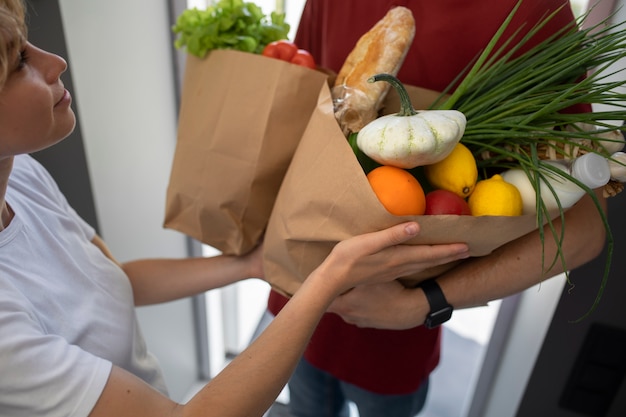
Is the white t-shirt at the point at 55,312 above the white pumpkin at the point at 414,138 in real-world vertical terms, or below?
below

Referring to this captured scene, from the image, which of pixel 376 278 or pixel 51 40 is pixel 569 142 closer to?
pixel 376 278

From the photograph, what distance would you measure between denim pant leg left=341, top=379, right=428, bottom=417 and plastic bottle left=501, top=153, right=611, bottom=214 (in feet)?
1.97

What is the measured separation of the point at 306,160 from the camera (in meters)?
0.57

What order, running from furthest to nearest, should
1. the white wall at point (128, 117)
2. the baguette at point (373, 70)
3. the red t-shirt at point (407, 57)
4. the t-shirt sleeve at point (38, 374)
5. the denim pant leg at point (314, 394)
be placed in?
the denim pant leg at point (314, 394) → the white wall at point (128, 117) → the red t-shirt at point (407, 57) → the baguette at point (373, 70) → the t-shirt sleeve at point (38, 374)

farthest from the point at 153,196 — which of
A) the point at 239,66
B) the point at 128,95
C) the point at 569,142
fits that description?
the point at 569,142

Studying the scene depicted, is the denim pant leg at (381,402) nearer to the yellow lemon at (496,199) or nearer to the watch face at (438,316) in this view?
the watch face at (438,316)

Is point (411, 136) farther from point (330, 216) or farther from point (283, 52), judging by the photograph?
point (283, 52)

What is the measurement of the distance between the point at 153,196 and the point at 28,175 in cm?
58

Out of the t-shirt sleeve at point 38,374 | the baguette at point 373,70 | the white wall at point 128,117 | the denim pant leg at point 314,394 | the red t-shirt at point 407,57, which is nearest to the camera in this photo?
the t-shirt sleeve at point 38,374

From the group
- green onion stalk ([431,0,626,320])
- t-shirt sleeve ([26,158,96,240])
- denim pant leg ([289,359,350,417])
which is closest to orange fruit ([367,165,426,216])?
green onion stalk ([431,0,626,320])

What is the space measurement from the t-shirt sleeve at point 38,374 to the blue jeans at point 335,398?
24.4 inches

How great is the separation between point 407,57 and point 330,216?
1.17 feet

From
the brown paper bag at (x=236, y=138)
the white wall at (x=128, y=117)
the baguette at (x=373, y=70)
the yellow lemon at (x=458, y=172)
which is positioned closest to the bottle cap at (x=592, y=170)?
the yellow lemon at (x=458, y=172)

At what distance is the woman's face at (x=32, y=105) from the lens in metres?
0.48
